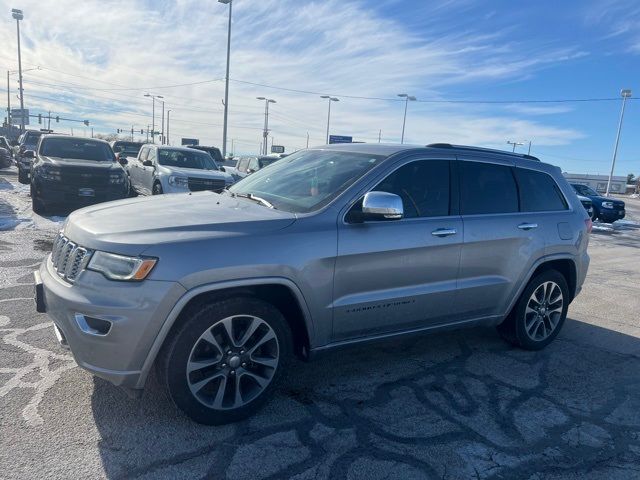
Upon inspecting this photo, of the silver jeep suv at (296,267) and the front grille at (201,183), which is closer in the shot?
the silver jeep suv at (296,267)

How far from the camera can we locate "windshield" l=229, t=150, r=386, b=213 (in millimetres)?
3583

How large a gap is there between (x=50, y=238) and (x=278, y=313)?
6348mm

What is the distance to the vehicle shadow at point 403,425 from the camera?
278 centimetres

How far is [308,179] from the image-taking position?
3.94m

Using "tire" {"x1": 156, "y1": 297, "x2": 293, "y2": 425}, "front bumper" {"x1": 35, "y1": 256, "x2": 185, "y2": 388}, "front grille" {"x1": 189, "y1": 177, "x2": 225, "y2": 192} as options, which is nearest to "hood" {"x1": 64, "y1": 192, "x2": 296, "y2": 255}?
"front bumper" {"x1": 35, "y1": 256, "x2": 185, "y2": 388}

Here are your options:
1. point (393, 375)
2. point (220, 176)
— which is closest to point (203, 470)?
point (393, 375)

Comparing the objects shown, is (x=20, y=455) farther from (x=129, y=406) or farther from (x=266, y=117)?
(x=266, y=117)

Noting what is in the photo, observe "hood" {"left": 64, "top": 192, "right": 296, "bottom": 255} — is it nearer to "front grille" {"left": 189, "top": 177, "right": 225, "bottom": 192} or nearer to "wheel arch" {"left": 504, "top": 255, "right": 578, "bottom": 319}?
"wheel arch" {"left": 504, "top": 255, "right": 578, "bottom": 319}

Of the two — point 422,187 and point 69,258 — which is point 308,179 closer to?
point 422,187

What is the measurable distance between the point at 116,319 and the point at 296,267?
1086 millimetres

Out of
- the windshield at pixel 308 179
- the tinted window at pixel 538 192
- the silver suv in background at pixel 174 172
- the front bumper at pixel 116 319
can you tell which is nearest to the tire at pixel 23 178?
the silver suv in background at pixel 174 172

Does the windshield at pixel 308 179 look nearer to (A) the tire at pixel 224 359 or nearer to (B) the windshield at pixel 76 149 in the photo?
(A) the tire at pixel 224 359

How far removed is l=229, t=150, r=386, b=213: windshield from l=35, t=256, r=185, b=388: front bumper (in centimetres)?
118

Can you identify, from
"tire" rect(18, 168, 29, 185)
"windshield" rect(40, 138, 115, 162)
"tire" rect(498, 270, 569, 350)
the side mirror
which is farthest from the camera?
"tire" rect(18, 168, 29, 185)
